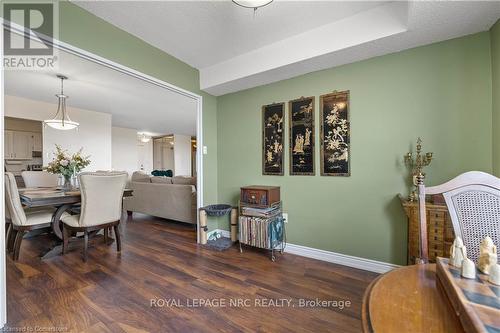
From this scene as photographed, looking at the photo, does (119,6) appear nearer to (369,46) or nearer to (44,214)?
(369,46)

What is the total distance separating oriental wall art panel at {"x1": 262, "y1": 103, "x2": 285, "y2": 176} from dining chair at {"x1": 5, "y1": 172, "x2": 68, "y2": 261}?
2.75 metres

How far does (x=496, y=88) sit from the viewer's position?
1700 millimetres

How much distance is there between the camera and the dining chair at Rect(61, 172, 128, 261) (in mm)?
2465

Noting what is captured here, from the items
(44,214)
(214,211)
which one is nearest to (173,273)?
(214,211)

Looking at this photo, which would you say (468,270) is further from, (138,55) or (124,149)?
(124,149)

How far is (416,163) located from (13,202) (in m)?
4.12

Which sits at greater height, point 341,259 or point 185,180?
point 185,180

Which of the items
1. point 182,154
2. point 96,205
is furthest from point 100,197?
point 182,154

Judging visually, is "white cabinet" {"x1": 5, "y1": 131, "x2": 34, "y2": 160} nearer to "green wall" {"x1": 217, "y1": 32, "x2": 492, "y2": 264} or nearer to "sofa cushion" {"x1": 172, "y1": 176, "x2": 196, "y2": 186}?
"sofa cushion" {"x1": 172, "y1": 176, "x2": 196, "y2": 186}

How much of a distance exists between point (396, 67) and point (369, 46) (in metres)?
0.37

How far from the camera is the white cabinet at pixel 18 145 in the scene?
16.0 feet

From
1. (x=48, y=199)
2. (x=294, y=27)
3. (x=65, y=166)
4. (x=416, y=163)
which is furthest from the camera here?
(x=65, y=166)

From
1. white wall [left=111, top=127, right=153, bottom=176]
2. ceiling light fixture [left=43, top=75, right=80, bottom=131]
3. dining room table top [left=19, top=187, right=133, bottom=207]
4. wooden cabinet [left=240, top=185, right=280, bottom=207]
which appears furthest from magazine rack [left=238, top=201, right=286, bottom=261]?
white wall [left=111, top=127, right=153, bottom=176]

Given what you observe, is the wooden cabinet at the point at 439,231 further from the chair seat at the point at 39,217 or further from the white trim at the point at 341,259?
the chair seat at the point at 39,217
